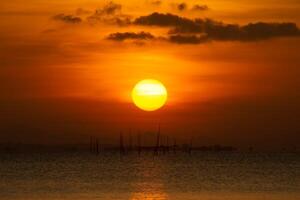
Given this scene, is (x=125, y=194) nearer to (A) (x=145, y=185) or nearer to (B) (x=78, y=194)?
(B) (x=78, y=194)

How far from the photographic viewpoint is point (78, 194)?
61.5 m

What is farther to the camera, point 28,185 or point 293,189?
point 28,185

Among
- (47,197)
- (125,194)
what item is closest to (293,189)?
(125,194)

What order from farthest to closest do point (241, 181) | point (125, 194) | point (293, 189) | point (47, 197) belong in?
point (241, 181), point (293, 189), point (125, 194), point (47, 197)

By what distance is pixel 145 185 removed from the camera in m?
75.3

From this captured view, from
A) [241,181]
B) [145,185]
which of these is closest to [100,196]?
[145,185]

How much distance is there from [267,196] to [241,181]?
62.5 feet

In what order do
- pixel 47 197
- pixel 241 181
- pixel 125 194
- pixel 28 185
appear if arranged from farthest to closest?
pixel 241 181, pixel 28 185, pixel 125 194, pixel 47 197

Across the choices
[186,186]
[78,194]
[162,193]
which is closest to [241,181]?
[186,186]

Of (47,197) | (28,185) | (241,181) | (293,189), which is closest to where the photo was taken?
(47,197)

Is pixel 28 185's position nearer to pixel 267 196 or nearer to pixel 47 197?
pixel 47 197

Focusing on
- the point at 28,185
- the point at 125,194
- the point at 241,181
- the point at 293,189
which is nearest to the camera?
the point at 125,194

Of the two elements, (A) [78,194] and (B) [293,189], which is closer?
(A) [78,194]

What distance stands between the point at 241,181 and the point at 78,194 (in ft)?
74.0
